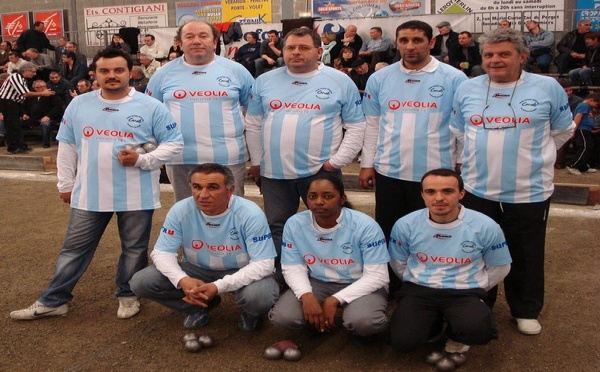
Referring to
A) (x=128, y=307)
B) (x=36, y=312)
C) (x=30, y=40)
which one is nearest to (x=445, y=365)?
(x=128, y=307)

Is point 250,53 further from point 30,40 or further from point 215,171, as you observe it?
point 215,171

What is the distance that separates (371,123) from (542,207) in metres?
1.31

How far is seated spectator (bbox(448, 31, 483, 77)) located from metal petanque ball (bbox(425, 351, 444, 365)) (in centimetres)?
921

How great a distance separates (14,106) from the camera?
13047 mm

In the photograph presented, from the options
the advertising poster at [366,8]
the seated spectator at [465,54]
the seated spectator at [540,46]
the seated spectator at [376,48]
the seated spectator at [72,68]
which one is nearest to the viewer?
the seated spectator at [465,54]

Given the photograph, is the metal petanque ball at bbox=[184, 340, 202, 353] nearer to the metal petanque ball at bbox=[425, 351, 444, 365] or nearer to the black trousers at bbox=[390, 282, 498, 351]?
the black trousers at bbox=[390, 282, 498, 351]

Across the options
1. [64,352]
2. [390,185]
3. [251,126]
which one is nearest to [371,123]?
[390,185]

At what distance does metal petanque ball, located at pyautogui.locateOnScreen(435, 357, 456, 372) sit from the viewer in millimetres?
3654

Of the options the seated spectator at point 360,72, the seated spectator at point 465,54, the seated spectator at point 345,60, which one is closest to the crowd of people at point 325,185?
the seated spectator at point 360,72

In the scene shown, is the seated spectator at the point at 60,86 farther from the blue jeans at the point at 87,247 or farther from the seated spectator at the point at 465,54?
the blue jeans at the point at 87,247

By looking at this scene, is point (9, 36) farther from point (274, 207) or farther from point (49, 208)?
point (274, 207)

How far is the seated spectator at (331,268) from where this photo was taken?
3.90 m

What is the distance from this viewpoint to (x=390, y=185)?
456cm

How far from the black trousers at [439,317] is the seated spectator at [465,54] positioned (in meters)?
8.94
